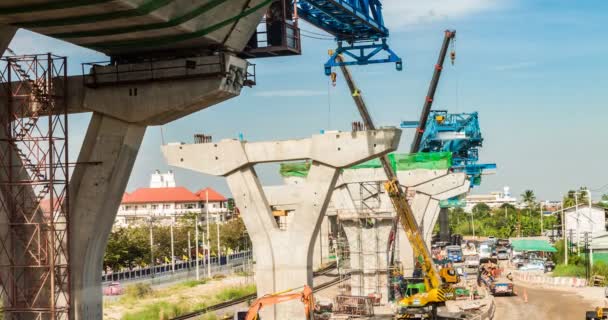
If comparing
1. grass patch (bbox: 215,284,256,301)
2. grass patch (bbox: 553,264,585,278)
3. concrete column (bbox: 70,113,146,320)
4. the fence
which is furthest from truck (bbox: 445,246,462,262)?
concrete column (bbox: 70,113,146,320)

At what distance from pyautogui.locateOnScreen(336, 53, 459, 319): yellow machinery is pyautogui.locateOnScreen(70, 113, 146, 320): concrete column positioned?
51.6 feet

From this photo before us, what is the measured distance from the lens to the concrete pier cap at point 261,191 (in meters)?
38.8

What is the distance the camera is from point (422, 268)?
52719 millimetres

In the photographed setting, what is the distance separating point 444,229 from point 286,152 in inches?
3804

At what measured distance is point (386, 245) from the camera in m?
58.3

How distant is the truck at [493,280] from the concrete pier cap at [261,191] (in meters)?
24.8

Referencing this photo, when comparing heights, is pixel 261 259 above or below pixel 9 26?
below

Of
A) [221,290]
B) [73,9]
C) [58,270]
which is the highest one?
[73,9]

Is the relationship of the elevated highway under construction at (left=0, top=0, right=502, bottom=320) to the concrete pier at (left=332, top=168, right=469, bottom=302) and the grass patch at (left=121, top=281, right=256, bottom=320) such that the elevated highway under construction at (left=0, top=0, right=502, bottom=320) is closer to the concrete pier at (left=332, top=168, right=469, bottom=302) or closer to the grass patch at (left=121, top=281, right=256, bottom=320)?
the grass patch at (left=121, top=281, right=256, bottom=320)

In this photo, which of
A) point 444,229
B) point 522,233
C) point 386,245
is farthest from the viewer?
point 522,233

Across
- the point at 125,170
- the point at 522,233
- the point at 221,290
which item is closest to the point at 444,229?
the point at 522,233

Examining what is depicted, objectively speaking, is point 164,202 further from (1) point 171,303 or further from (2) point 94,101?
(2) point 94,101

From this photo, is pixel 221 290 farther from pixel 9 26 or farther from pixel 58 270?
pixel 9 26

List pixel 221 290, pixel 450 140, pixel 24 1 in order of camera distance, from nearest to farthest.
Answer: pixel 24 1, pixel 221 290, pixel 450 140
